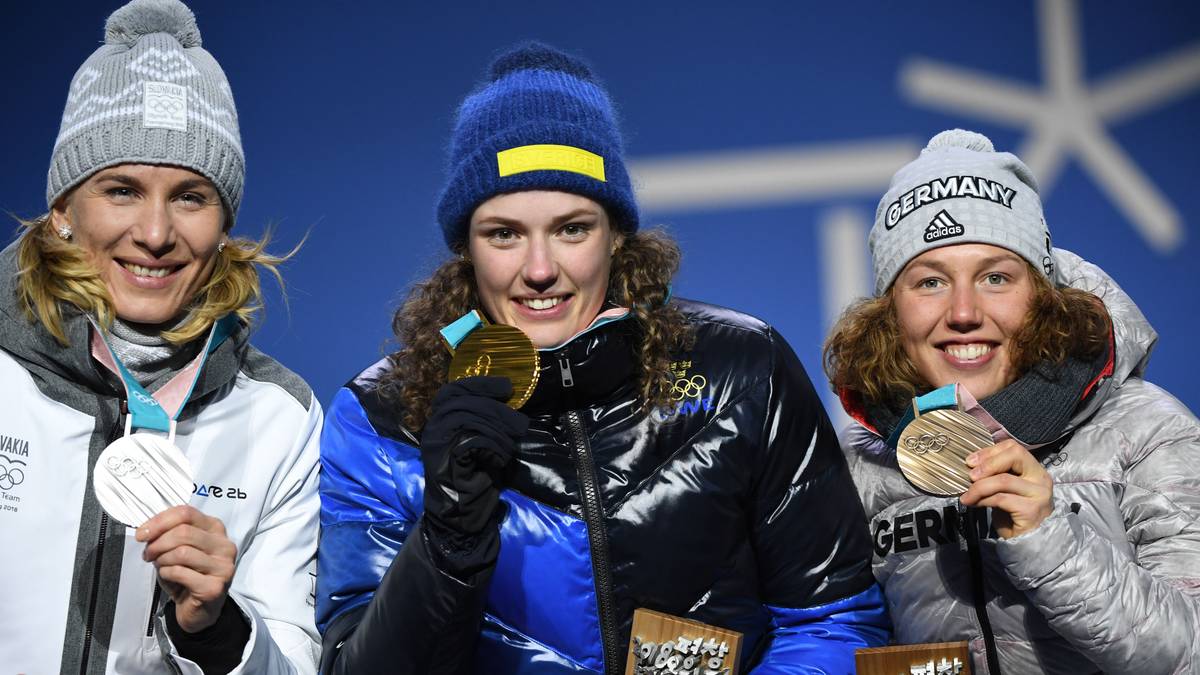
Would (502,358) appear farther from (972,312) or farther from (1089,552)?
(1089,552)

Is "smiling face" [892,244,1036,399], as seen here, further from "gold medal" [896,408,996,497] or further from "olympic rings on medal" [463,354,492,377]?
"olympic rings on medal" [463,354,492,377]

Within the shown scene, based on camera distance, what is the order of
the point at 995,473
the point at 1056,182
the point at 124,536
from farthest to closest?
the point at 1056,182 → the point at 124,536 → the point at 995,473

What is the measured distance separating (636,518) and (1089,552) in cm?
62

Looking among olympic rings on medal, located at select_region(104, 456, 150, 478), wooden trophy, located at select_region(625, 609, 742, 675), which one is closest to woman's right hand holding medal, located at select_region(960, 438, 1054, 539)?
wooden trophy, located at select_region(625, 609, 742, 675)

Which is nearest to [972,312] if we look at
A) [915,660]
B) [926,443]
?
[926,443]

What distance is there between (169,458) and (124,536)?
23 cm

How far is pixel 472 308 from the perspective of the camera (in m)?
2.01

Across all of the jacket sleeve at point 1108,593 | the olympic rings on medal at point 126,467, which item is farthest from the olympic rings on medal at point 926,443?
the olympic rings on medal at point 126,467

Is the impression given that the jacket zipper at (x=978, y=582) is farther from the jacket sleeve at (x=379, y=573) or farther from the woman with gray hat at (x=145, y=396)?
the woman with gray hat at (x=145, y=396)

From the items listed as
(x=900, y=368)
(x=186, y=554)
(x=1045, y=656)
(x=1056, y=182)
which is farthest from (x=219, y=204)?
(x=1056, y=182)

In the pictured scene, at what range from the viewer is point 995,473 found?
1.66 metres

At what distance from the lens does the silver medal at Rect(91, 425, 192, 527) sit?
158 cm

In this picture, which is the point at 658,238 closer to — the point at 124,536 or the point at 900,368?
the point at 900,368

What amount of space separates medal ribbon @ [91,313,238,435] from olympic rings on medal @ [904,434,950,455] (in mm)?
1051
